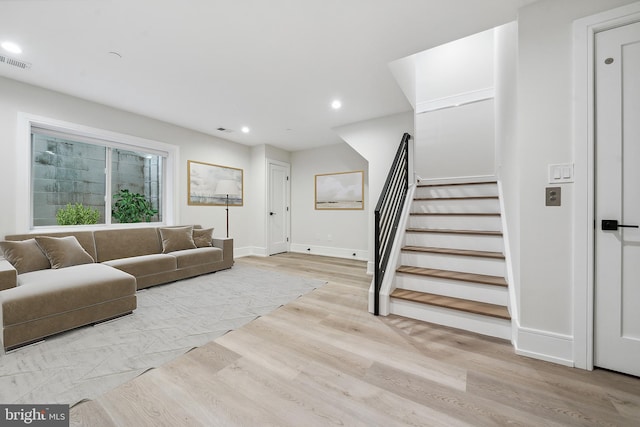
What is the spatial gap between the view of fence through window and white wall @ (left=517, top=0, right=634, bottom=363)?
199 inches

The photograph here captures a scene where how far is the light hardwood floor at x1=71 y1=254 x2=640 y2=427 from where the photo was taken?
122 cm

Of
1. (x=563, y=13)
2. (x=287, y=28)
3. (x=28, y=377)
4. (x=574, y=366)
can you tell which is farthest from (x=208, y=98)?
(x=574, y=366)

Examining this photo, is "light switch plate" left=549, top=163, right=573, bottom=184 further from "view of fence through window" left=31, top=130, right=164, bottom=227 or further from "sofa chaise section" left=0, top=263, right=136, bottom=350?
"view of fence through window" left=31, top=130, right=164, bottom=227

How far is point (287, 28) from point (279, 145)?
3.78 meters

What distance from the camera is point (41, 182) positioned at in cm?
321

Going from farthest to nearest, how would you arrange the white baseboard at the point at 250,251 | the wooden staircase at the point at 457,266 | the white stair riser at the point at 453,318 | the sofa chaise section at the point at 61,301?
the white baseboard at the point at 250,251, the wooden staircase at the point at 457,266, the white stair riser at the point at 453,318, the sofa chaise section at the point at 61,301

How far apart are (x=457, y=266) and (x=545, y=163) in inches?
46.2

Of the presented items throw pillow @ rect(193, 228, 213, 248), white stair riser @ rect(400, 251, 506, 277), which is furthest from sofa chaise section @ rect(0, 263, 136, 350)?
white stair riser @ rect(400, 251, 506, 277)

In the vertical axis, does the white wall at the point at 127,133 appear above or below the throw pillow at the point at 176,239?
above

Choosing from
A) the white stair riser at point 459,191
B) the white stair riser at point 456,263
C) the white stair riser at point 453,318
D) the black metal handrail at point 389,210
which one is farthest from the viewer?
the white stair riser at point 459,191

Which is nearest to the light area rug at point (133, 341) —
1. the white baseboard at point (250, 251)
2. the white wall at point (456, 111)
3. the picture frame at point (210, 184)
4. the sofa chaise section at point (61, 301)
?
the sofa chaise section at point (61, 301)

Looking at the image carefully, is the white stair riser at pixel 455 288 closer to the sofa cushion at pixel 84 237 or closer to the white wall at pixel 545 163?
the white wall at pixel 545 163

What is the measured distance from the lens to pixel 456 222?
283 cm

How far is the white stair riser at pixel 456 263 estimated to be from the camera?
229 centimetres
